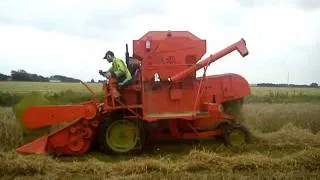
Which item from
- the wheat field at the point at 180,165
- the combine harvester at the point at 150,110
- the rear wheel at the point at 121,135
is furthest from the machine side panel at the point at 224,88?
the rear wheel at the point at 121,135

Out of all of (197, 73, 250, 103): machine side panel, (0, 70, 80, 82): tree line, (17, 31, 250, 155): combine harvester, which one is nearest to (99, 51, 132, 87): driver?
(17, 31, 250, 155): combine harvester

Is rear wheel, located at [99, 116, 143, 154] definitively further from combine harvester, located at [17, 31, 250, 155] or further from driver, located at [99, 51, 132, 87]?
driver, located at [99, 51, 132, 87]

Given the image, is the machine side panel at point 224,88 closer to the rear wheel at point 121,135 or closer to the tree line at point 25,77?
the rear wheel at point 121,135

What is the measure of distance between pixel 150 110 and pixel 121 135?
2.90 ft

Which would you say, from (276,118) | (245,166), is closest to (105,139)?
(245,166)

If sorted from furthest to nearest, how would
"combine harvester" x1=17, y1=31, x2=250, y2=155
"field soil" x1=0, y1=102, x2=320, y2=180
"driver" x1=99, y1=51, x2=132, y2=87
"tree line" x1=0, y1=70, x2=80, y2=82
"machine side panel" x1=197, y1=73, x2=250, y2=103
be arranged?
"tree line" x1=0, y1=70, x2=80, y2=82, "machine side panel" x1=197, y1=73, x2=250, y2=103, "driver" x1=99, y1=51, x2=132, y2=87, "combine harvester" x1=17, y1=31, x2=250, y2=155, "field soil" x1=0, y1=102, x2=320, y2=180

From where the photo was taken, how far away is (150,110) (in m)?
12.9

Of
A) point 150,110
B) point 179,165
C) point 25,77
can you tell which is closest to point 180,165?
point 179,165

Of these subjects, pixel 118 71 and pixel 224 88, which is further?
pixel 224 88

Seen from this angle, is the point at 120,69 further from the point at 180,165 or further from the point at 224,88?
the point at 180,165

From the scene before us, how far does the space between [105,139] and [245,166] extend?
12.3 ft

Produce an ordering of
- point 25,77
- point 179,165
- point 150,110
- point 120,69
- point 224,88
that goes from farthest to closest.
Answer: point 25,77 < point 224,88 < point 150,110 < point 120,69 < point 179,165

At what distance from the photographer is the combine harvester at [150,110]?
1263cm

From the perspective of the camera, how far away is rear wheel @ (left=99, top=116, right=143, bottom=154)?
41.9 ft
